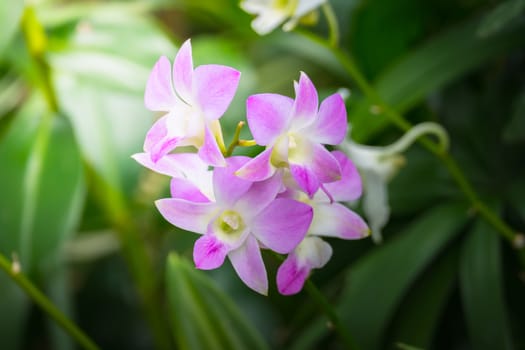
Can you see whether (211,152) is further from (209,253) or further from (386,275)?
(386,275)

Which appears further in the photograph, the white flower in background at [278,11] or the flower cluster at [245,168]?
the white flower in background at [278,11]

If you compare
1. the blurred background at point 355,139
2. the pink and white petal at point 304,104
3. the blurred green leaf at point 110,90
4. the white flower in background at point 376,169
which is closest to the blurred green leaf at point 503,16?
the blurred background at point 355,139

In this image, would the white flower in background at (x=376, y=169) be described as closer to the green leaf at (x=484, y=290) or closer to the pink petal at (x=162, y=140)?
the green leaf at (x=484, y=290)

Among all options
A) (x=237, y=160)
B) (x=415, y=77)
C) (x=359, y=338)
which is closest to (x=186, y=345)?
(x=359, y=338)

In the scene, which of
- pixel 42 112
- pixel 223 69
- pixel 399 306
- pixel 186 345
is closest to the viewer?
pixel 223 69

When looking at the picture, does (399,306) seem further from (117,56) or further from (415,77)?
(117,56)

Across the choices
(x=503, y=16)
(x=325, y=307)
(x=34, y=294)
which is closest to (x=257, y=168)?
(x=325, y=307)
